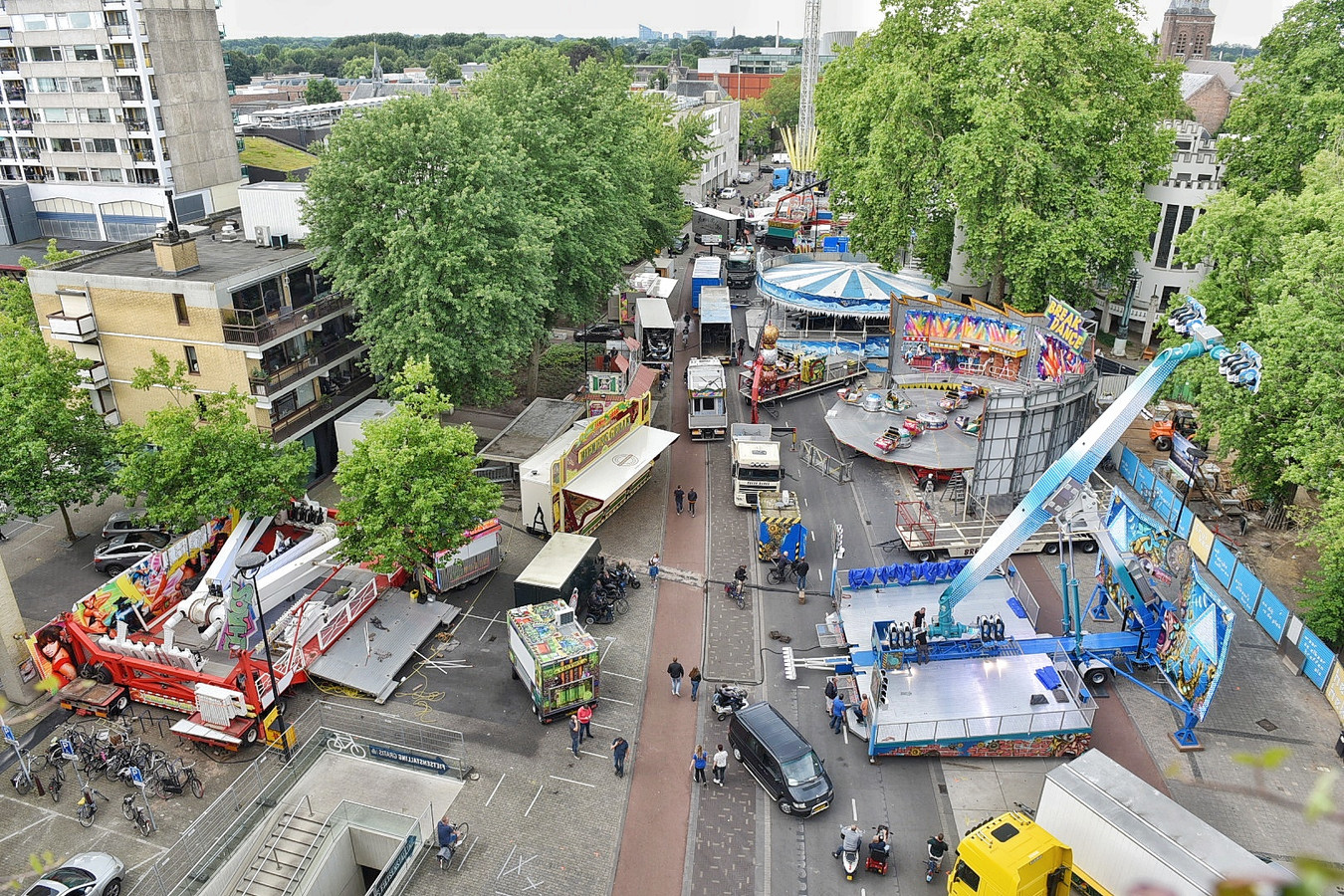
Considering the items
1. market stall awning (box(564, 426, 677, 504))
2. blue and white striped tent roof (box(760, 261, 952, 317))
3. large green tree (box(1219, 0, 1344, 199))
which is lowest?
market stall awning (box(564, 426, 677, 504))

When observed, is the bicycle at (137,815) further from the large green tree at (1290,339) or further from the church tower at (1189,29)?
the church tower at (1189,29)

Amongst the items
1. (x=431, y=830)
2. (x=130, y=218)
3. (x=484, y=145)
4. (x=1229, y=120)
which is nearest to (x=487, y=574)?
(x=431, y=830)

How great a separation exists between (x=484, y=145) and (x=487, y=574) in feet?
57.0

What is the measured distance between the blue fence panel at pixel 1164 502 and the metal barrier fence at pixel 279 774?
27955 mm

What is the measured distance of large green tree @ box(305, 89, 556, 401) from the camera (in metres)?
34.5

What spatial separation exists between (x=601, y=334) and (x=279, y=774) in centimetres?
3511

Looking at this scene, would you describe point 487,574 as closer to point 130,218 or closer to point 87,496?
point 87,496

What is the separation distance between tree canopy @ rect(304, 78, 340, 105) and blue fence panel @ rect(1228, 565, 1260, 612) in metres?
141

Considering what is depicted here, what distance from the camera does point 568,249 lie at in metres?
43.1

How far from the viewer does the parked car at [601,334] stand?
52.4 metres

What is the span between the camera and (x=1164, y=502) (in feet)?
118

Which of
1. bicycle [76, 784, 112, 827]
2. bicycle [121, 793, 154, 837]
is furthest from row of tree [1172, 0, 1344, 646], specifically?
bicycle [76, 784, 112, 827]

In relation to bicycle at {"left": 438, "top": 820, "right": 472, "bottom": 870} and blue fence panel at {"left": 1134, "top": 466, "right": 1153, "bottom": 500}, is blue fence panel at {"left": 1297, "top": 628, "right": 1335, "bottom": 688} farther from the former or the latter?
bicycle at {"left": 438, "top": 820, "right": 472, "bottom": 870}

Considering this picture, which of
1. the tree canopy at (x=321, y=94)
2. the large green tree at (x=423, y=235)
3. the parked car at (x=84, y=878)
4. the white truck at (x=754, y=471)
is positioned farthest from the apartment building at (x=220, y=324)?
the tree canopy at (x=321, y=94)
